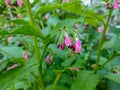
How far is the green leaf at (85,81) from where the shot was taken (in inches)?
53.9

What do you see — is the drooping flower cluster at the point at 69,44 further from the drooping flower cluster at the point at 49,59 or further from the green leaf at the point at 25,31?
the drooping flower cluster at the point at 49,59

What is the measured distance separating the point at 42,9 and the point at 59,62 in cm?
32

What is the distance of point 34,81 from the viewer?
1482 mm

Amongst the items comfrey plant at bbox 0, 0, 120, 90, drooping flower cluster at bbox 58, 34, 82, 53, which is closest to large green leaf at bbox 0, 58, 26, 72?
comfrey plant at bbox 0, 0, 120, 90

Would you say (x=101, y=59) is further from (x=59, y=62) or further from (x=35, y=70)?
(x=35, y=70)

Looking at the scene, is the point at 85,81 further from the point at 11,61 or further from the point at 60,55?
the point at 11,61

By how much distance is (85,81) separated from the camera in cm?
141

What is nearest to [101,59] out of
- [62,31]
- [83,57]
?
[83,57]

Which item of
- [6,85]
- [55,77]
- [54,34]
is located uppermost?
[54,34]

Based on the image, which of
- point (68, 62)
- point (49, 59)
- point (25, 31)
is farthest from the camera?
point (49, 59)

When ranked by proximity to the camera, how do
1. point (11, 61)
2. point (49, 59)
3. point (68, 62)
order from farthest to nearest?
1. point (49, 59)
2. point (68, 62)
3. point (11, 61)

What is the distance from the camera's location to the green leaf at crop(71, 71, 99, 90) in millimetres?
1368

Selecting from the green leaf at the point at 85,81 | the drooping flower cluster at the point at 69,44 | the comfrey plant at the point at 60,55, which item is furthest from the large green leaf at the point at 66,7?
the green leaf at the point at 85,81

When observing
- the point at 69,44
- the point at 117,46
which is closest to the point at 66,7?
the point at 69,44
